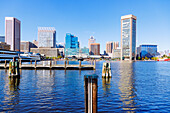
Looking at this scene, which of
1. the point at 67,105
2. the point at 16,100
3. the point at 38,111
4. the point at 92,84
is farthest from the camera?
the point at 16,100

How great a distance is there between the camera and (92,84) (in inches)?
585

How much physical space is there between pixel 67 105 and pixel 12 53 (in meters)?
154

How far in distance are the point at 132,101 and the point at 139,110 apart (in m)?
4.13

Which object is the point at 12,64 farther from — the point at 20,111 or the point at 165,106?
the point at 165,106

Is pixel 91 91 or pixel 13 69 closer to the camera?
pixel 91 91

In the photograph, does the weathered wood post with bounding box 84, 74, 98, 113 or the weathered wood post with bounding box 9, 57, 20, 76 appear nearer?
the weathered wood post with bounding box 84, 74, 98, 113

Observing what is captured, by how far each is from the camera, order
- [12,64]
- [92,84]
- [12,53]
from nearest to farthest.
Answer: [92,84], [12,64], [12,53]

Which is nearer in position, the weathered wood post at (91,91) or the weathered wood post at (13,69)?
the weathered wood post at (91,91)

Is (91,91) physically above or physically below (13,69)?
above

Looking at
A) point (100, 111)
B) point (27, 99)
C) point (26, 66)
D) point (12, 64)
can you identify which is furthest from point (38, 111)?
point (26, 66)

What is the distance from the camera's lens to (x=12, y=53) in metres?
160

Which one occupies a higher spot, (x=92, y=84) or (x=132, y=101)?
(x=92, y=84)

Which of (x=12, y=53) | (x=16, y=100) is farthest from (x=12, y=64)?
(x=12, y=53)

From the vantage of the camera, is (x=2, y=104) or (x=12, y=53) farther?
(x=12, y=53)
